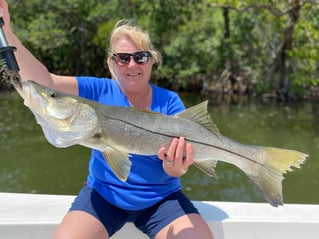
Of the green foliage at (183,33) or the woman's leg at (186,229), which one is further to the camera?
the green foliage at (183,33)

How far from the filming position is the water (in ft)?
23.3

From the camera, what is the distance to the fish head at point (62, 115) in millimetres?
2062

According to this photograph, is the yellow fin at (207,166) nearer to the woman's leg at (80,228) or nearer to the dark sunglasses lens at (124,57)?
the woman's leg at (80,228)

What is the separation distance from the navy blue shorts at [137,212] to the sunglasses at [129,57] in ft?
2.78

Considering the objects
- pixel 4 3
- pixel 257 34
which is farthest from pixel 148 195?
pixel 257 34

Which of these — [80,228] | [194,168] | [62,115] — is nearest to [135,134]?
[62,115]

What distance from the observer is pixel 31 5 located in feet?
71.4

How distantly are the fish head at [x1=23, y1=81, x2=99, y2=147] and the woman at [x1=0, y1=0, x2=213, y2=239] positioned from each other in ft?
1.37

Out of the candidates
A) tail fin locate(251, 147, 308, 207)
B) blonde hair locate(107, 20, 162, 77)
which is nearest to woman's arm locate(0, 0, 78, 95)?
blonde hair locate(107, 20, 162, 77)

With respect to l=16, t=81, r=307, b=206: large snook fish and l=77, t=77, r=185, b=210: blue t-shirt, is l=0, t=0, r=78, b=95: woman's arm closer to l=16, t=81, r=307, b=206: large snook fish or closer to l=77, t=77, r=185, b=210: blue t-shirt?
l=77, t=77, r=185, b=210: blue t-shirt

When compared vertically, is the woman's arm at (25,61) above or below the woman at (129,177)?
above

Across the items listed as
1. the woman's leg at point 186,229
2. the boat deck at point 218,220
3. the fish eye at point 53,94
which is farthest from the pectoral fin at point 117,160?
the boat deck at point 218,220

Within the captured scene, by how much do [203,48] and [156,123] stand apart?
19.7m

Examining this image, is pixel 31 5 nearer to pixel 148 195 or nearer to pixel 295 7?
pixel 295 7
